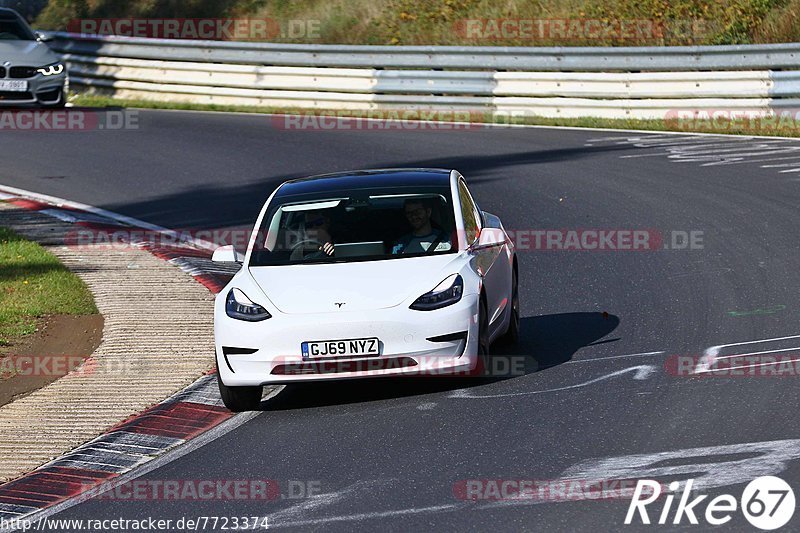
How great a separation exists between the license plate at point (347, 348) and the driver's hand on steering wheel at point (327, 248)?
116 cm

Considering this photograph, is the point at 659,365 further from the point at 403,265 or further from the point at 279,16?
the point at 279,16

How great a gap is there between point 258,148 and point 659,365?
1360 cm

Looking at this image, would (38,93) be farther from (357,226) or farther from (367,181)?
(357,226)

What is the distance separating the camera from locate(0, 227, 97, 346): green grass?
12.1 meters

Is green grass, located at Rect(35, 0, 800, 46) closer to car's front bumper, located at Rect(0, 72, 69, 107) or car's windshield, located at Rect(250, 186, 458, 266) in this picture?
car's front bumper, located at Rect(0, 72, 69, 107)

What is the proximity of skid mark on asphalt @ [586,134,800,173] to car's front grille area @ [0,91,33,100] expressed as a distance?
1042cm

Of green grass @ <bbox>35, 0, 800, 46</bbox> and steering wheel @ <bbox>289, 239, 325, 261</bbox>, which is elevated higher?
steering wheel @ <bbox>289, 239, 325, 261</bbox>

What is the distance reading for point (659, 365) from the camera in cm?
970

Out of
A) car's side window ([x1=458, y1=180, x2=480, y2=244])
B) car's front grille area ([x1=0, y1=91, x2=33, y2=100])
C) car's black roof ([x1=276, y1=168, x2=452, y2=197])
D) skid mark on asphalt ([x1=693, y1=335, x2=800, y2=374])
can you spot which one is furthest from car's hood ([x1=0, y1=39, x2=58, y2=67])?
skid mark on asphalt ([x1=693, y1=335, x2=800, y2=374])

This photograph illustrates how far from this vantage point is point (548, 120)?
956 inches

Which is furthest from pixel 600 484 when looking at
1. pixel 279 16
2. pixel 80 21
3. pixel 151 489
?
pixel 80 21

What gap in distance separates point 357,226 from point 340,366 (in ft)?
4.95

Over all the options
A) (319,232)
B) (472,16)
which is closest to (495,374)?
(319,232)

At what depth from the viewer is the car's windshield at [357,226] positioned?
10.0 meters
